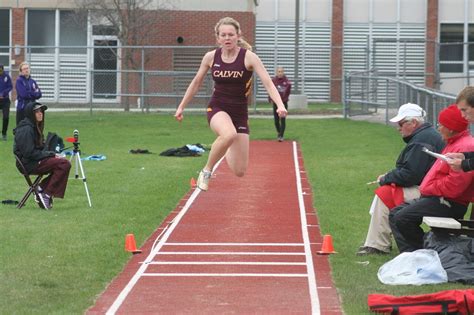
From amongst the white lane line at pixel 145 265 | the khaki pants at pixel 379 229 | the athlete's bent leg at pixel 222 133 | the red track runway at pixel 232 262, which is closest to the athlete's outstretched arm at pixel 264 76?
the athlete's bent leg at pixel 222 133

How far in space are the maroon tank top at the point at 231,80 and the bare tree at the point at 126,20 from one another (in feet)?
81.8

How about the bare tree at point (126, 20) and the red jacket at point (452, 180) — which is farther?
the bare tree at point (126, 20)

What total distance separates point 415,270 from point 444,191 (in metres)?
0.81

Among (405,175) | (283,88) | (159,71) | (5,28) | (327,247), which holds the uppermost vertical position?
(5,28)

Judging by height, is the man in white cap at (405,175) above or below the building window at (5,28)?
below

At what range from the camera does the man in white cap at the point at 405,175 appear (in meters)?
10.4

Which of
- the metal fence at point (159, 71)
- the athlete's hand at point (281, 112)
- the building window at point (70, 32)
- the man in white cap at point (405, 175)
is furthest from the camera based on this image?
the building window at point (70, 32)

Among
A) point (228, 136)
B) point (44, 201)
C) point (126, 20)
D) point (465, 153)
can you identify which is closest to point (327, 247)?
point (228, 136)

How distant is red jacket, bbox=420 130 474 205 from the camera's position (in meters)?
9.42

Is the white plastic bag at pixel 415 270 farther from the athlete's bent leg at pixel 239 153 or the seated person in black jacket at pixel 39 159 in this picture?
the seated person in black jacket at pixel 39 159

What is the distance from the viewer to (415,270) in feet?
30.1

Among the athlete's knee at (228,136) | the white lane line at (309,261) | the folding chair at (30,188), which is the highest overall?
the athlete's knee at (228,136)

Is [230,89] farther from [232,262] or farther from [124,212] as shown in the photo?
[124,212]

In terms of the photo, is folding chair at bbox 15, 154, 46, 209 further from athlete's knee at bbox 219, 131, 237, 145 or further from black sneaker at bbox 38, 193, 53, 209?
athlete's knee at bbox 219, 131, 237, 145
